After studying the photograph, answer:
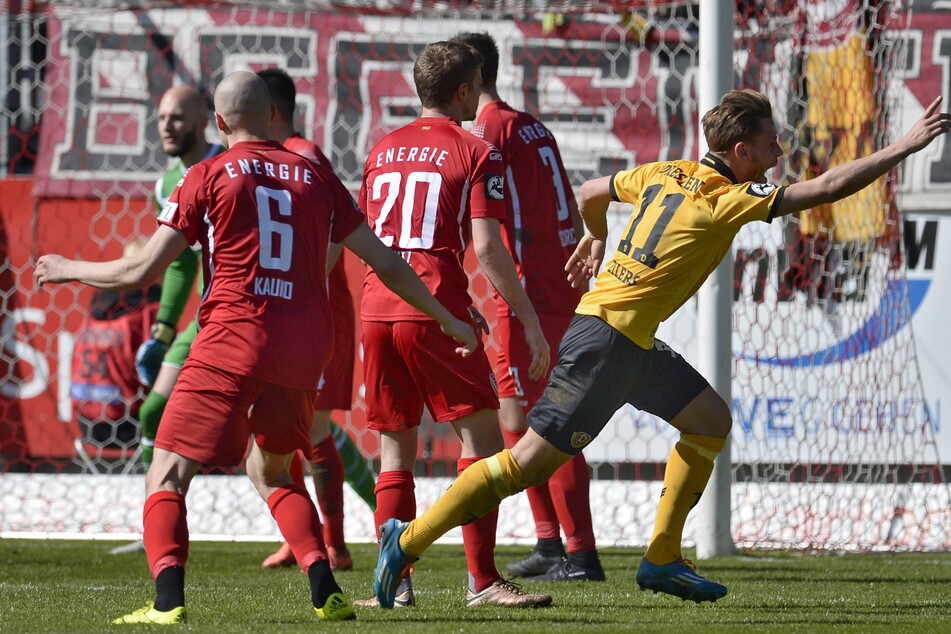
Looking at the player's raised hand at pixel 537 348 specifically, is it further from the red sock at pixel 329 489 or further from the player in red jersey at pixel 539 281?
the red sock at pixel 329 489

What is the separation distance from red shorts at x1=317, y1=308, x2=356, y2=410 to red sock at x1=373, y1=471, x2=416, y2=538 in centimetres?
148

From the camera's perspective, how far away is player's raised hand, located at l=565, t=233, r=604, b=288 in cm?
464

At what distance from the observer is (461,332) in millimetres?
4152

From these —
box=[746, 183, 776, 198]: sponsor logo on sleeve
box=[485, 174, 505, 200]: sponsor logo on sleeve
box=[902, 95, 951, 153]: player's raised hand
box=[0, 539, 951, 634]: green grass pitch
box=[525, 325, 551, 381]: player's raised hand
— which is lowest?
box=[0, 539, 951, 634]: green grass pitch

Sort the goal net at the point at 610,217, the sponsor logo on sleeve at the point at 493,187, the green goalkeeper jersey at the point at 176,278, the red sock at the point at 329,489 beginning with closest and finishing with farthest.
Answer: the sponsor logo on sleeve at the point at 493,187
the red sock at the point at 329,489
the green goalkeeper jersey at the point at 176,278
the goal net at the point at 610,217

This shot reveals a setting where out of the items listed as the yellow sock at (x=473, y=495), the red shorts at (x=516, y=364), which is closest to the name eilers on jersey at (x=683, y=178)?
the yellow sock at (x=473, y=495)

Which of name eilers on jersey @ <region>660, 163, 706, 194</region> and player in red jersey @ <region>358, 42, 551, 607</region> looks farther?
player in red jersey @ <region>358, 42, 551, 607</region>

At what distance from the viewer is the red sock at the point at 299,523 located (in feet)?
12.9

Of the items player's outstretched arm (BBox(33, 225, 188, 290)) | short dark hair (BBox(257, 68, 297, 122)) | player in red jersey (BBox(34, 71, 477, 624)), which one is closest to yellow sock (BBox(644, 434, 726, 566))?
player in red jersey (BBox(34, 71, 477, 624))

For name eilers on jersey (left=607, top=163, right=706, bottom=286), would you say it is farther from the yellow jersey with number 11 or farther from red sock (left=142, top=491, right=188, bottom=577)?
red sock (left=142, top=491, right=188, bottom=577)

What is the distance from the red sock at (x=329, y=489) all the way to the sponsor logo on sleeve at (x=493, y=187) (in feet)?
6.40

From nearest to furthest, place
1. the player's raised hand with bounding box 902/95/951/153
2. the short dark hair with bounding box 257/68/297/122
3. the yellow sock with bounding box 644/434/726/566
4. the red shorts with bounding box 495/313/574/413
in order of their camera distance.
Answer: the player's raised hand with bounding box 902/95/951/153 → the yellow sock with bounding box 644/434/726/566 → the red shorts with bounding box 495/313/574/413 → the short dark hair with bounding box 257/68/297/122

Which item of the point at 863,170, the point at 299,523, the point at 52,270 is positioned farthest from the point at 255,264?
the point at 863,170

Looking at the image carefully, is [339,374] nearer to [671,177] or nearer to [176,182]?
[176,182]
